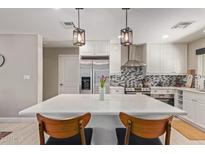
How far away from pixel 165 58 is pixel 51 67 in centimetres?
418

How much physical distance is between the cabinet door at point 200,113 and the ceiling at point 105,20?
1648 millimetres

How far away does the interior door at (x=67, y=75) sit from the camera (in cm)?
816

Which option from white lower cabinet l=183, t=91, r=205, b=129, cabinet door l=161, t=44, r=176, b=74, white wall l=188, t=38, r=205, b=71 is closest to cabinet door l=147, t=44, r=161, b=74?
cabinet door l=161, t=44, r=176, b=74

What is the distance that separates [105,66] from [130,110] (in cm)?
407

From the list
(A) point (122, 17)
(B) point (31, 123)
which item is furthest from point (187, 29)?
(B) point (31, 123)

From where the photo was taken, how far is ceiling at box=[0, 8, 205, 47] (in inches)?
135

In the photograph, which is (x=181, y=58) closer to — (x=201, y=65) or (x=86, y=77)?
(x=201, y=65)

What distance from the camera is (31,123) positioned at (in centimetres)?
530

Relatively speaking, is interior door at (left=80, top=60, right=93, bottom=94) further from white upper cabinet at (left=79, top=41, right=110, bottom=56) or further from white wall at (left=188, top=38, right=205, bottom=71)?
white wall at (left=188, top=38, right=205, bottom=71)

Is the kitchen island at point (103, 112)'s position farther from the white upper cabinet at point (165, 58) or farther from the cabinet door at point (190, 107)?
the white upper cabinet at point (165, 58)

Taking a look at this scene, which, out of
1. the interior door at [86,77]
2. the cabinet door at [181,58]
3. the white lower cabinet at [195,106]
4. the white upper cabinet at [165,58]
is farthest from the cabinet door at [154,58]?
the interior door at [86,77]

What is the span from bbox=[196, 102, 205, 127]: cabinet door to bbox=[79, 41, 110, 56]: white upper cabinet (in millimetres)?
2794

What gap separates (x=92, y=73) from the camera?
19.8 feet
